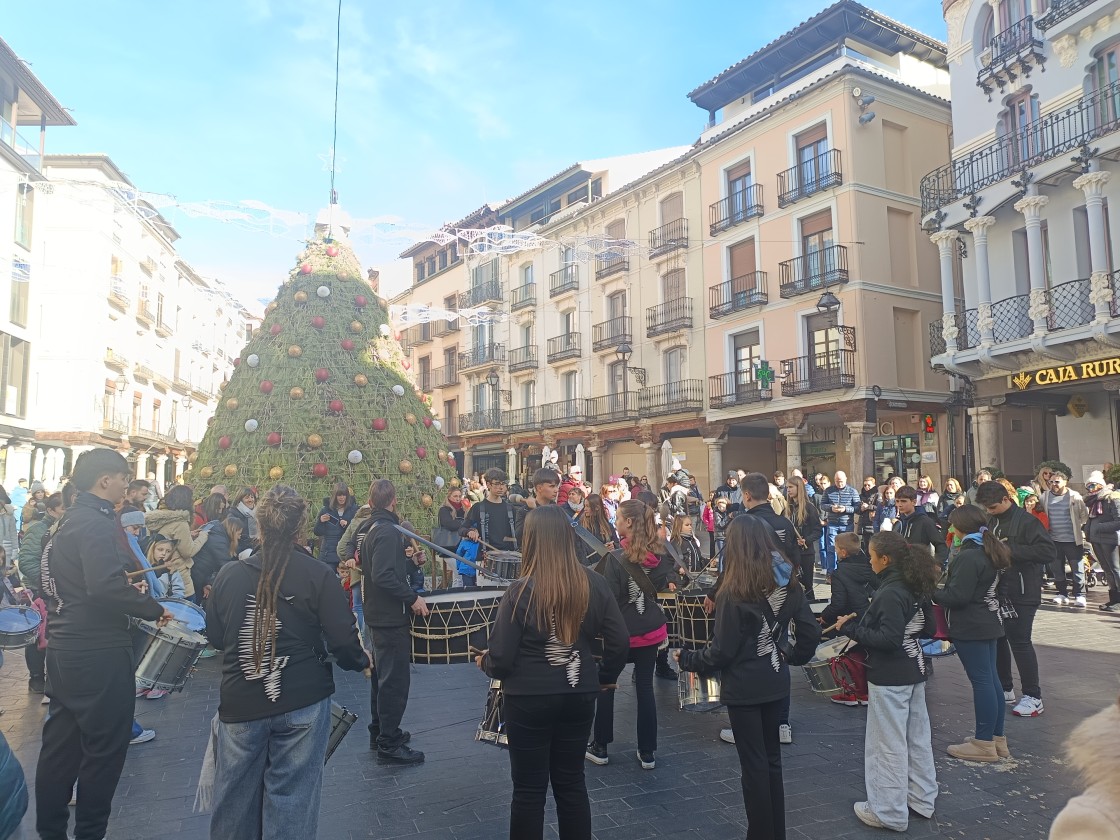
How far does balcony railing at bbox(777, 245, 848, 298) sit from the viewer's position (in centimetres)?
2106

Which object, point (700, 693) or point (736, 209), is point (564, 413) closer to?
point (736, 209)

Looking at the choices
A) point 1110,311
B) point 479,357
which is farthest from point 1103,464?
point 479,357

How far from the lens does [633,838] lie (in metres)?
3.74

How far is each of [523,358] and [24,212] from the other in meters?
19.0

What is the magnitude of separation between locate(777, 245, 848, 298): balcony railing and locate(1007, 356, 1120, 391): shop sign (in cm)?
593

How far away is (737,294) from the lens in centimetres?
2414

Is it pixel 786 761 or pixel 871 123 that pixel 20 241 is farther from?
pixel 786 761

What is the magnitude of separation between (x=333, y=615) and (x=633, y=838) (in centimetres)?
191

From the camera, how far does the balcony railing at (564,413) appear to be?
3005 cm

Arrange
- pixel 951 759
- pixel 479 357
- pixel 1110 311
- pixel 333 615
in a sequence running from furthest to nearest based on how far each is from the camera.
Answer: pixel 479 357, pixel 1110 311, pixel 951 759, pixel 333 615

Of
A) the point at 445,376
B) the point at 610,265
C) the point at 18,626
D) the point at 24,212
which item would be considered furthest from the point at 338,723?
the point at 445,376

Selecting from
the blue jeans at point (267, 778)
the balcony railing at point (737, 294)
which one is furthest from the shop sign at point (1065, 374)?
the blue jeans at point (267, 778)

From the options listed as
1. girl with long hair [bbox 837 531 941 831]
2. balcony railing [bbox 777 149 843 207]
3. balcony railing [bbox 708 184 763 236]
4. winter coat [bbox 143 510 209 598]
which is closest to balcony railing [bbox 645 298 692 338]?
balcony railing [bbox 708 184 763 236]

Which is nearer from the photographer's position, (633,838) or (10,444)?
(633,838)
